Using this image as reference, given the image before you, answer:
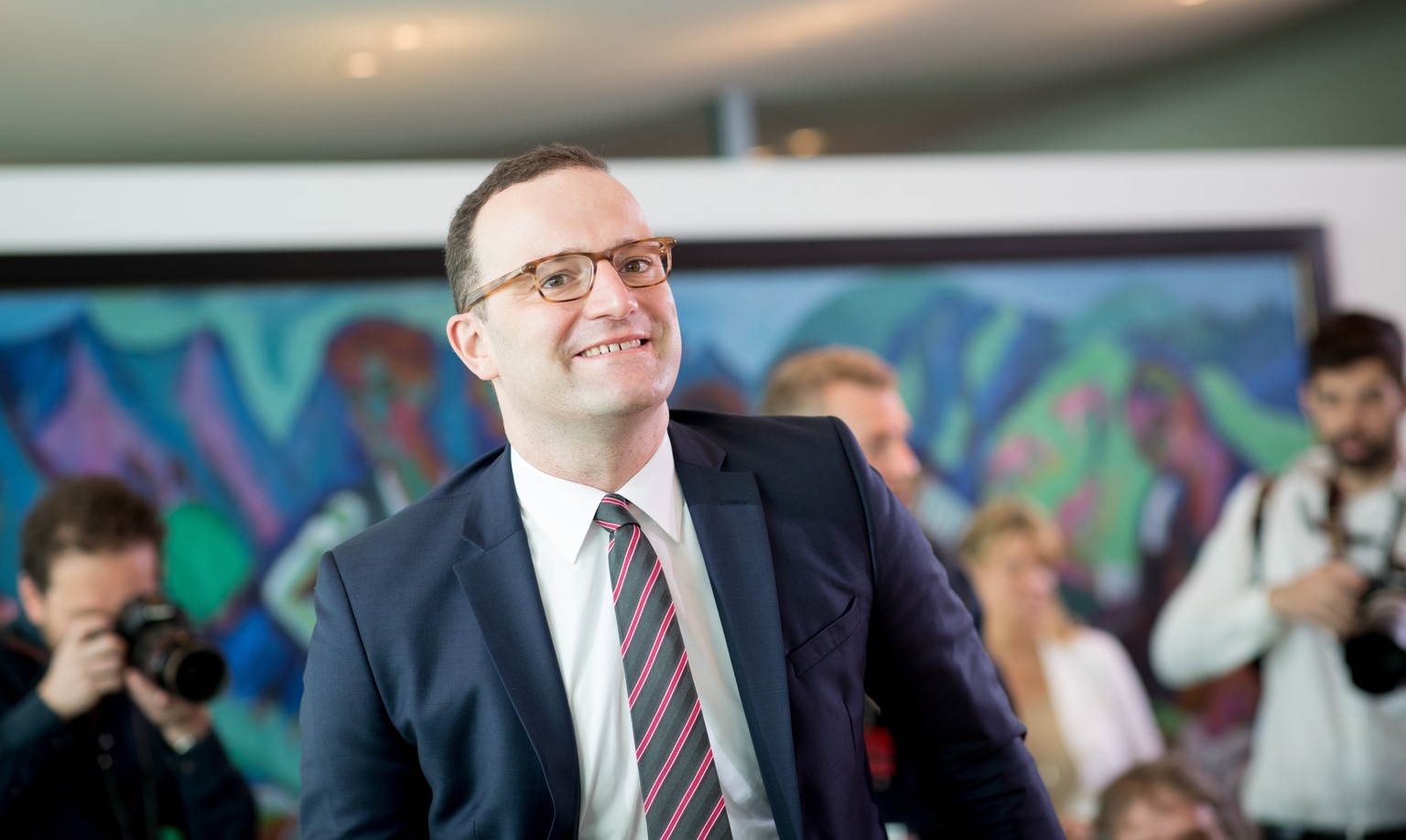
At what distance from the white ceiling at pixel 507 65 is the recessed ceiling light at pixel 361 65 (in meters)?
0.03

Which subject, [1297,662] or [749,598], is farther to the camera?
[1297,662]

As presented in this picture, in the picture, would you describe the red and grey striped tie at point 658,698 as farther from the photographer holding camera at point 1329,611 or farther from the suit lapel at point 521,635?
the photographer holding camera at point 1329,611

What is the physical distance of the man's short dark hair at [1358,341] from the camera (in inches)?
144

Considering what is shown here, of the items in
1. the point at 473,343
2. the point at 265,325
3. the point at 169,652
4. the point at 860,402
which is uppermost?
the point at 265,325

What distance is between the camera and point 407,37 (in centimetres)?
445

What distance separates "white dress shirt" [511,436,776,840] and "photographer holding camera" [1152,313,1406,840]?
7.88ft

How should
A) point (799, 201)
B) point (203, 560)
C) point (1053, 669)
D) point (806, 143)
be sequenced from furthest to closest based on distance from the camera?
point (806, 143) → point (1053, 669) → point (799, 201) → point (203, 560)

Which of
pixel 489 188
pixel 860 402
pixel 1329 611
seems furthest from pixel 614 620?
pixel 1329 611

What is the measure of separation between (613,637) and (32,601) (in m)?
2.11

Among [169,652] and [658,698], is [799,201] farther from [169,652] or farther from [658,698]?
[658,698]

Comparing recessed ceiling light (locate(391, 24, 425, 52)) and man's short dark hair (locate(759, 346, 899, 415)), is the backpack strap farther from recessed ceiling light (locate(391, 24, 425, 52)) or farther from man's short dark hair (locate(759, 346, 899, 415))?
recessed ceiling light (locate(391, 24, 425, 52))

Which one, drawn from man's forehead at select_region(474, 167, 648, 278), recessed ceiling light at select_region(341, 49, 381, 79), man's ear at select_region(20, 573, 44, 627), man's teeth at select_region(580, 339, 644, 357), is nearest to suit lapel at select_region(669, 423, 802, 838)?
man's teeth at select_region(580, 339, 644, 357)

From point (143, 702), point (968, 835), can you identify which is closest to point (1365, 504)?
point (968, 835)

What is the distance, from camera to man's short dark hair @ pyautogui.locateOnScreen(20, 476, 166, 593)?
310cm
